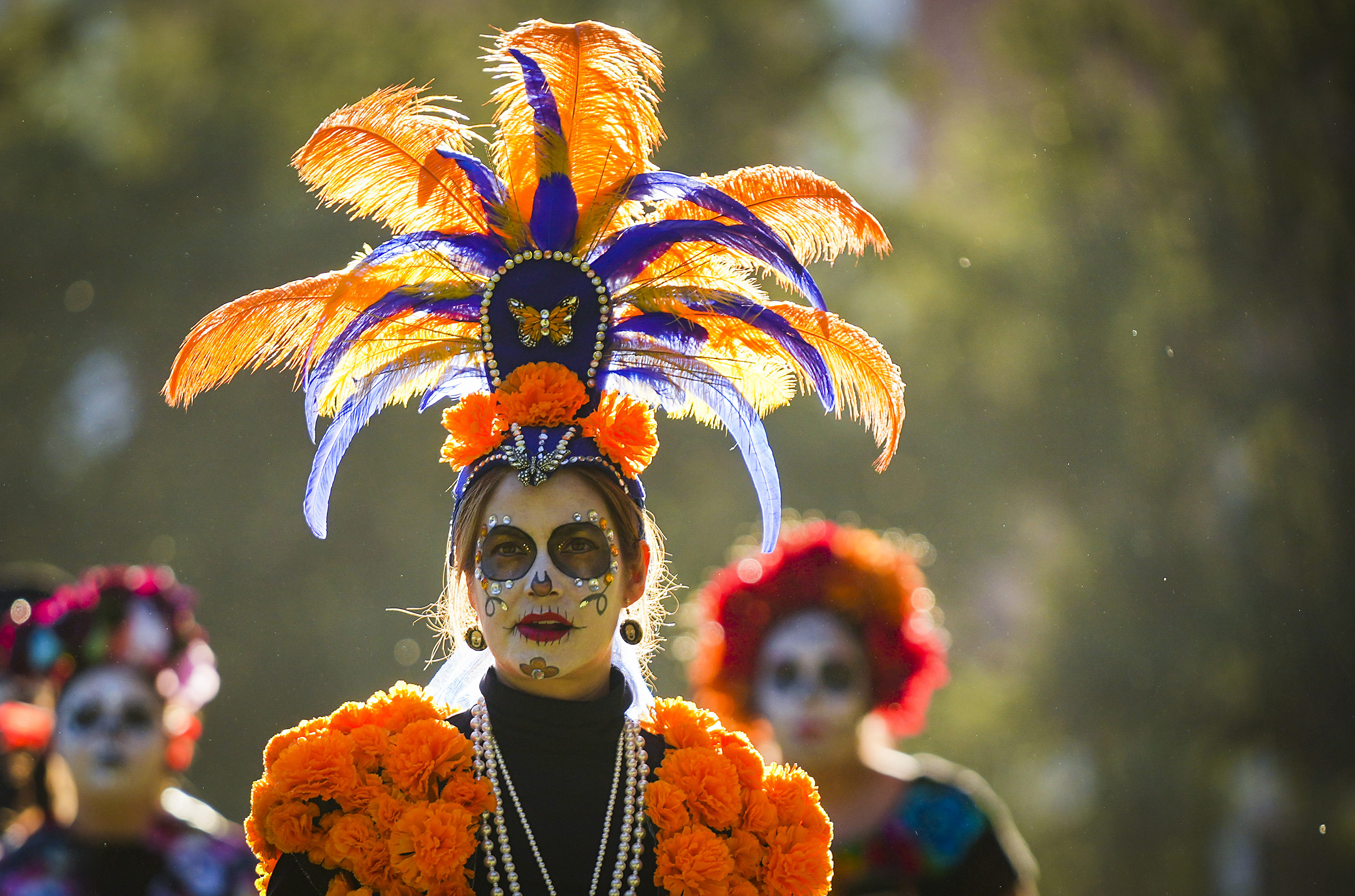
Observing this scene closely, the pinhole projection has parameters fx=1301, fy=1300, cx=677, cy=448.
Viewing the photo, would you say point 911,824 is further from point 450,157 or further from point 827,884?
point 450,157

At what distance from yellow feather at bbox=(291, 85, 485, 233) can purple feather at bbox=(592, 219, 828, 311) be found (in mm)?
301

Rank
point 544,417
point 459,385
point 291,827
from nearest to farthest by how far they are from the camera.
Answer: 1. point 291,827
2. point 544,417
3. point 459,385

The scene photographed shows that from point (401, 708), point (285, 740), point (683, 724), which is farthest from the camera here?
point (683, 724)

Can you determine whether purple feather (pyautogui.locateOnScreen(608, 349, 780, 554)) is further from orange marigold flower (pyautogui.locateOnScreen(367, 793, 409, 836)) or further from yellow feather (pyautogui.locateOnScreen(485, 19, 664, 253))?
orange marigold flower (pyautogui.locateOnScreen(367, 793, 409, 836))

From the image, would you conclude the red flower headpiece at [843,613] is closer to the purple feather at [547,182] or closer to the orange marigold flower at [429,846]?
the purple feather at [547,182]

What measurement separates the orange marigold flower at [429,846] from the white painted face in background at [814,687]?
92.9 inches

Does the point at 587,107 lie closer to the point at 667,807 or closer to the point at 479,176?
the point at 479,176

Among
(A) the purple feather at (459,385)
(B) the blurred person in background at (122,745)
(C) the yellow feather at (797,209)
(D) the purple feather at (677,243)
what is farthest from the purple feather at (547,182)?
(B) the blurred person in background at (122,745)

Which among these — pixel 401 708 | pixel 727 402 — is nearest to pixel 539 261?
pixel 727 402

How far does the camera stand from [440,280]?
280cm

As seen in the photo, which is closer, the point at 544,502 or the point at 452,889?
the point at 452,889

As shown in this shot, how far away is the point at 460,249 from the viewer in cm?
278

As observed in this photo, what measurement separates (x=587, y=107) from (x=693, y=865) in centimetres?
158

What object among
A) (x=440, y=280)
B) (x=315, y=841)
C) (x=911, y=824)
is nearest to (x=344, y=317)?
(x=440, y=280)
